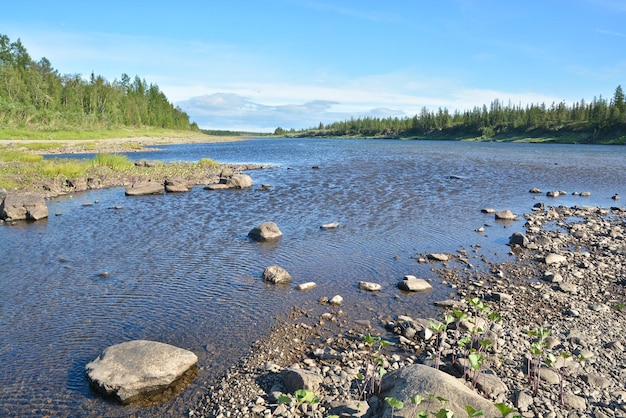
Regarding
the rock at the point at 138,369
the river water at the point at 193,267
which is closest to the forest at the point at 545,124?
the river water at the point at 193,267

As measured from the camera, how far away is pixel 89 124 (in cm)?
11031

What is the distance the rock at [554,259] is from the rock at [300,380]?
40.7 feet

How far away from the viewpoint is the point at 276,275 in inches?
589

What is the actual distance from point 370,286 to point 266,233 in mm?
7616

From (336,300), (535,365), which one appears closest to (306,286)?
(336,300)

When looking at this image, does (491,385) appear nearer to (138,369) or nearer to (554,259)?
(138,369)

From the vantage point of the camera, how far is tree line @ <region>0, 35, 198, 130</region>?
92.5 m

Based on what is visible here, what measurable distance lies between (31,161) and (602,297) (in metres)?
50.9

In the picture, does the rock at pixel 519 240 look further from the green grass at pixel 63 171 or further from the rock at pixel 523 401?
the green grass at pixel 63 171

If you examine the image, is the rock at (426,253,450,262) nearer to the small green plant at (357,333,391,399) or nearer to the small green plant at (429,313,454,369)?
the small green plant at (429,313,454,369)

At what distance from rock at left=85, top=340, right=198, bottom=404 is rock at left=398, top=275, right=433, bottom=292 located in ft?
24.4

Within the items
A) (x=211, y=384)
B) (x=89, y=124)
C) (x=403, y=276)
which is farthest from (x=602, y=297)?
(x=89, y=124)

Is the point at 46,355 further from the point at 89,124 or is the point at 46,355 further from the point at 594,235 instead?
the point at 89,124

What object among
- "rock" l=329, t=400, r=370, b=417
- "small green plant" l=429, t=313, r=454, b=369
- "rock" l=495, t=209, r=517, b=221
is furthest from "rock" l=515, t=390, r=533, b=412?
"rock" l=495, t=209, r=517, b=221
